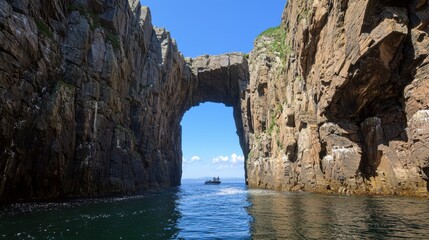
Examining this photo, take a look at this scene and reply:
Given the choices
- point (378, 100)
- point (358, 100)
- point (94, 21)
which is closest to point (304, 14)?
point (358, 100)

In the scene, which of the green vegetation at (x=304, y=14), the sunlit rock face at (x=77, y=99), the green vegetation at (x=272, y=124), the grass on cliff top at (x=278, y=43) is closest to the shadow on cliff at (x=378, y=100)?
the green vegetation at (x=304, y=14)

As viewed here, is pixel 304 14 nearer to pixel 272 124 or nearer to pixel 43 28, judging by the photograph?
pixel 272 124

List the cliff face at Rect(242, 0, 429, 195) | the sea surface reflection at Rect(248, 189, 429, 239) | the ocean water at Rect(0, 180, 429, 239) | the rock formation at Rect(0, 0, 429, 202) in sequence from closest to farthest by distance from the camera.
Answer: the sea surface reflection at Rect(248, 189, 429, 239), the ocean water at Rect(0, 180, 429, 239), the rock formation at Rect(0, 0, 429, 202), the cliff face at Rect(242, 0, 429, 195)

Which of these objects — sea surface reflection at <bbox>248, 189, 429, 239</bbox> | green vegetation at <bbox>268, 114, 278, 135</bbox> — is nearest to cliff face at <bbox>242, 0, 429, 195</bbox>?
green vegetation at <bbox>268, 114, 278, 135</bbox>

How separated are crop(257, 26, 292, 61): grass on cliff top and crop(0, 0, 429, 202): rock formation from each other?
14.7 ft

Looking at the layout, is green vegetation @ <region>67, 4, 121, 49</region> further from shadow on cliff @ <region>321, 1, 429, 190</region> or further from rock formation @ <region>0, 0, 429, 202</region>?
shadow on cliff @ <region>321, 1, 429, 190</region>

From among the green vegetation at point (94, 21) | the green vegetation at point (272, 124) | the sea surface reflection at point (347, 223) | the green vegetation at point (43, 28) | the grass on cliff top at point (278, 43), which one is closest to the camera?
the sea surface reflection at point (347, 223)

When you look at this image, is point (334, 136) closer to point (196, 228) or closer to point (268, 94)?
point (196, 228)

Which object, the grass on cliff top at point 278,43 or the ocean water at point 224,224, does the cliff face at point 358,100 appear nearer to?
the grass on cliff top at point 278,43

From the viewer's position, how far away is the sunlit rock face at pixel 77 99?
24.4m

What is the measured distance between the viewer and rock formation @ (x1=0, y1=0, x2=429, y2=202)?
85.0 feet

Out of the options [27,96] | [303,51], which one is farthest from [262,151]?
[27,96]

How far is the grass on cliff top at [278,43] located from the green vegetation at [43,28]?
39604mm

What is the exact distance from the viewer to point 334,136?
3659 cm
